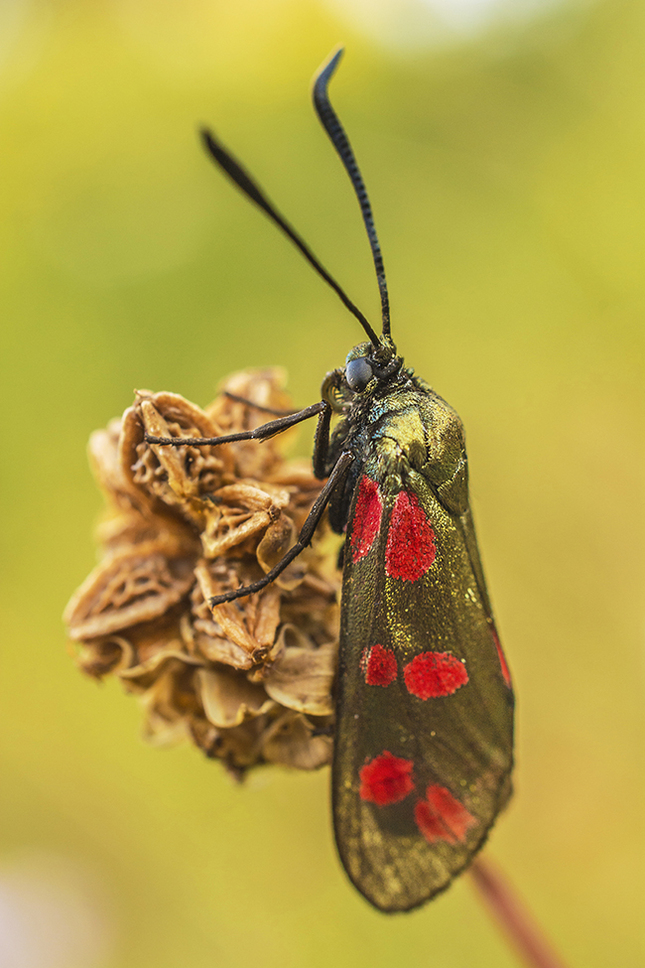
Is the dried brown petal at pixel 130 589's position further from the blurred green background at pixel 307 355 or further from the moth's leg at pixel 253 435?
the blurred green background at pixel 307 355

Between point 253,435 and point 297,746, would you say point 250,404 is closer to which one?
point 253,435

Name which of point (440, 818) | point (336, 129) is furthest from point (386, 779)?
point (336, 129)

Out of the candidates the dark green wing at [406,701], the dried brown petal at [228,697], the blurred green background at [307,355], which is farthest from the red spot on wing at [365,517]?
the blurred green background at [307,355]

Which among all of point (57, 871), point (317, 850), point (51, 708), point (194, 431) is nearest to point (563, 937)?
point (317, 850)

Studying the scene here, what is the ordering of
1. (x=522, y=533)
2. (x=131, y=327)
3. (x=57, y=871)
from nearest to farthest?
(x=57, y=871) → (x=131, y=327) → (x=522, y=533)

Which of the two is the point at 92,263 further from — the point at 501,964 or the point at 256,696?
the point at 501,964
